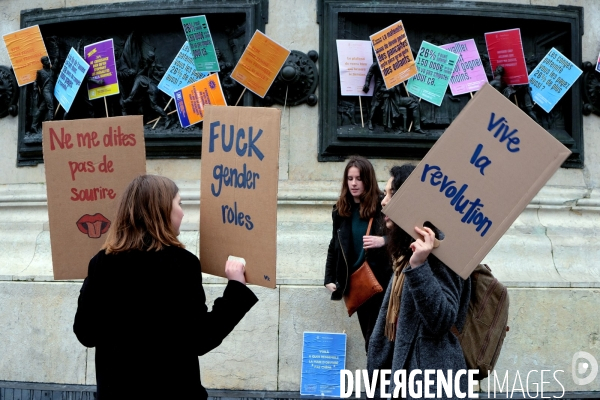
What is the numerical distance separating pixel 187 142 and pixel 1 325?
2.39 meters

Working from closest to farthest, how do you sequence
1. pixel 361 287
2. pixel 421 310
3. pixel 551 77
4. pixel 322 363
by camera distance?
pixel 421 310, pixel 361 287, pixel 322 363, pixel 551 77

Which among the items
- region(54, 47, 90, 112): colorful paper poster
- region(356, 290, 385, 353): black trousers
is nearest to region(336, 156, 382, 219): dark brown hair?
region(356, 290, 385, 353): black trousers

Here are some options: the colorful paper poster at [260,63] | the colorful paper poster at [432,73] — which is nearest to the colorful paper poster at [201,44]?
the colorful paper poster at [260,63]

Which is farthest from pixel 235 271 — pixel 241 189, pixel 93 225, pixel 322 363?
pixel 322 363

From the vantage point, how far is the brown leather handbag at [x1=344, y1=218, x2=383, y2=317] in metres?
5.98

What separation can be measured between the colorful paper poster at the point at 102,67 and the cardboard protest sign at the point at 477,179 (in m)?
4.96

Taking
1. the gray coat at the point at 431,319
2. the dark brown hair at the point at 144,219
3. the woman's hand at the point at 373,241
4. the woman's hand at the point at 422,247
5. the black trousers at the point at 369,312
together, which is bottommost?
the black trousers at the point at 369,312

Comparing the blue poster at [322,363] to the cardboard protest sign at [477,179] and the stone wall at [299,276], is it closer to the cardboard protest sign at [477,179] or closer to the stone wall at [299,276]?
the stone wall at [299,276]

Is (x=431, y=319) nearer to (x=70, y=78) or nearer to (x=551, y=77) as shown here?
(x=551, y=77)

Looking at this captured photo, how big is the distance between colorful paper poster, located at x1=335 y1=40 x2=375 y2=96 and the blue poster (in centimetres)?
227

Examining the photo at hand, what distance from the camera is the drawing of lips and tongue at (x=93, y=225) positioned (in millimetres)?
4891

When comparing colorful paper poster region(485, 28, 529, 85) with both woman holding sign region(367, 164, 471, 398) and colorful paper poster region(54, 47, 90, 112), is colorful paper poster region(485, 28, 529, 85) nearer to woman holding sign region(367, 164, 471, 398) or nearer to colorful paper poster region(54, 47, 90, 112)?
colorful paper poster region(54, 47, 90, 112)

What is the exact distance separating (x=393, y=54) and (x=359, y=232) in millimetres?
2201

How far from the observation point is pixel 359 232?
6.25 metres
